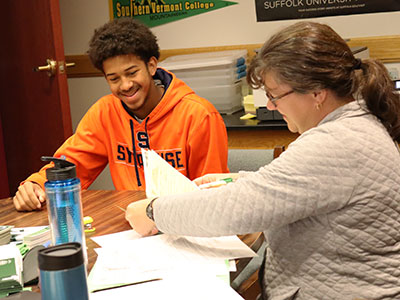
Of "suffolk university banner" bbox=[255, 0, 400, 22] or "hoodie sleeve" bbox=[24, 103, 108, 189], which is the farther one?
"suffolk university banner" bbox=[255, 0, 400, 22]

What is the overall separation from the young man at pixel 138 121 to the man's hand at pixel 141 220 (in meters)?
0.65

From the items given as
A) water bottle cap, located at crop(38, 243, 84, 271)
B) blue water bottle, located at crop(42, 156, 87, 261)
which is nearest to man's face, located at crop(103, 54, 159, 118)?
blue water bottle, located at crop(42, 156, 87, 261)

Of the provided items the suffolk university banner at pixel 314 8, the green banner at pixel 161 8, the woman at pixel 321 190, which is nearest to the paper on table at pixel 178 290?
the woman at pixel 321 190

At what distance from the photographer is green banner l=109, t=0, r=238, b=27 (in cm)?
346

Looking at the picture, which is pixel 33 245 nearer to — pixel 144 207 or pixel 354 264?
pixel 144 207

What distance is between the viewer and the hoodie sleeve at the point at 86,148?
2.32m

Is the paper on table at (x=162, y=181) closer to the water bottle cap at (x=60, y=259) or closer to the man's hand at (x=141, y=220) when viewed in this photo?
the man's hand at (x=141, y=220)

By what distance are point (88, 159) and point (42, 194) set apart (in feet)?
1.56

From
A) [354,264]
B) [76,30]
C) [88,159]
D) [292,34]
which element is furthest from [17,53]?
[354,264]

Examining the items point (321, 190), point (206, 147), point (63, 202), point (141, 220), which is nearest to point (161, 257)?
point (141, 220)

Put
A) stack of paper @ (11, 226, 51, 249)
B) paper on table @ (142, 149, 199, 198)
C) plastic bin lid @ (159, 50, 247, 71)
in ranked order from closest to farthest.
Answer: stack of paper @ (11, 226, 51, 249), paper on table @ (142, 149, 199, 198), plastic bin lid @ (159, 50, 247, 71)

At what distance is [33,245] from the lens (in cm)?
151

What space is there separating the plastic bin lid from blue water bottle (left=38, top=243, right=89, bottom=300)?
2.39 meters

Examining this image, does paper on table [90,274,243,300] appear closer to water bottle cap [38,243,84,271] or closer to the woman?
the woman
